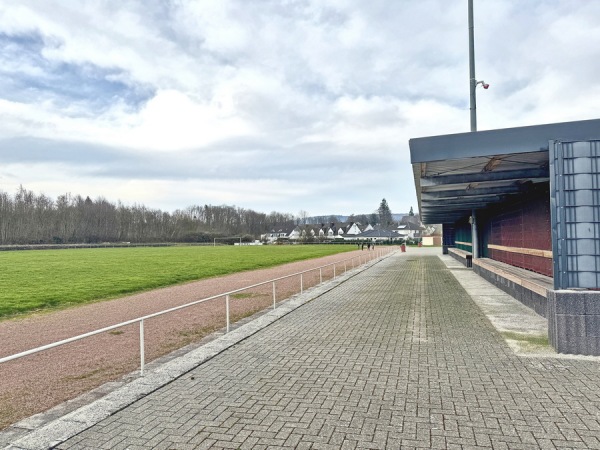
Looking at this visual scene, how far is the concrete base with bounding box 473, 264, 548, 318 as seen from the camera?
28.7 ft

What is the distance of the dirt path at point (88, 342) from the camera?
529cm

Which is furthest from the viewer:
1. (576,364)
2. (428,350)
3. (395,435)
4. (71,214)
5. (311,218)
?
(311,218)

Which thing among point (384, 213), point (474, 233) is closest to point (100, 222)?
point (384, 213)

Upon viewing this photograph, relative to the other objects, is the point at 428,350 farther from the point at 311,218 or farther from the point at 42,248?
the point at 311,218

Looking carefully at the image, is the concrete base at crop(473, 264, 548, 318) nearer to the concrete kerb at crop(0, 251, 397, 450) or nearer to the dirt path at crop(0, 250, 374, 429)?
the concrete kerb at crop(0, 251, 397, 450)

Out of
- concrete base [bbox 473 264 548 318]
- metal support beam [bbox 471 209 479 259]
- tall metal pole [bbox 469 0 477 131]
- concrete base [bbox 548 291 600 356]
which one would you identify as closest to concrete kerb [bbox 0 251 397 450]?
concrete base [bbox 548 291 600 356]

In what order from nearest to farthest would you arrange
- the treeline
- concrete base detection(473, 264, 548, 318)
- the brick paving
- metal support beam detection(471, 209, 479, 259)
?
1. the brick paving
2. concrete base detection(473, 264, 548, 318)
3. metal support beam detection(471, 209, 479, 259)
4. the treeline

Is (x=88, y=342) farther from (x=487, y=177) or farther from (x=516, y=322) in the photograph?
(x=487, y=177)

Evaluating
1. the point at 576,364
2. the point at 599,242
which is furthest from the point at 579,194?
the point at 576,364

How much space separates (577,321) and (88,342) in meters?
8.58

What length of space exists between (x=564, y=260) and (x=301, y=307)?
633 cm

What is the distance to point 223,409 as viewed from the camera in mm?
4246

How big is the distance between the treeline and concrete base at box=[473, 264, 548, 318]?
95.3 m

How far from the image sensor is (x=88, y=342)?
26.5 ft
